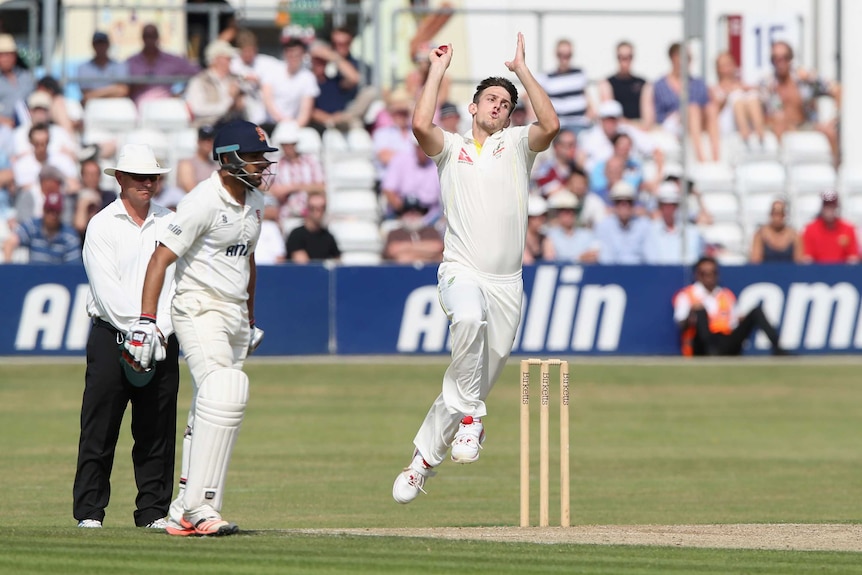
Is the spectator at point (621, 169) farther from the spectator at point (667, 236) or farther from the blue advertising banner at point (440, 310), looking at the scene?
the blue advertising banner at point (440, 310)

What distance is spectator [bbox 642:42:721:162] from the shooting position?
63.6 ft

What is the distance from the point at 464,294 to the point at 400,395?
310 inches

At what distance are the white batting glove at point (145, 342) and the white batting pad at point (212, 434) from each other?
0.92 feet

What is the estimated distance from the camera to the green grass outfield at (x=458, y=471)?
6.68m

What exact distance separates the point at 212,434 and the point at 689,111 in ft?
44.2

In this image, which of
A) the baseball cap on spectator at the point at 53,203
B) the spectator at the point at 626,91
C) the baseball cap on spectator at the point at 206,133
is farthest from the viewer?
the spectator at the point at 626,91

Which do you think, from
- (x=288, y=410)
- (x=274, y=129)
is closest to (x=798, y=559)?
(x=288, y=410)

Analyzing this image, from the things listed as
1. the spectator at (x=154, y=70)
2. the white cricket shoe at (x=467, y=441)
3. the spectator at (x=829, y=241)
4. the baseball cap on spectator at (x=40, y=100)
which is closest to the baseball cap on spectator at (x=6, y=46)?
the baseball cap on spectator at (x=40, y=100)

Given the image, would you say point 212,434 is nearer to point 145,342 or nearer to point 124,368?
point 145,342

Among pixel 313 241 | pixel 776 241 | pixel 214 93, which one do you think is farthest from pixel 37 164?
pixel 776 241

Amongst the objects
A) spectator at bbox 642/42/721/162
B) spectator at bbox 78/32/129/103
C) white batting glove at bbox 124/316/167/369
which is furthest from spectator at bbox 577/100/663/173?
white batting glove at bbox 124/316/167/369

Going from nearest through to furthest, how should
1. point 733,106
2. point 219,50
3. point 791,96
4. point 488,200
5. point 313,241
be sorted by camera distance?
point 488,200, point 313,241, point 219,50, point 733,106, point 791,96

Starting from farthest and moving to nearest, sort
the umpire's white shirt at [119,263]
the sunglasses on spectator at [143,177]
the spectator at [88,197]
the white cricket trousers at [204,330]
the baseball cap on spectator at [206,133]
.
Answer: the baseball cap on spectator at [206,133], the spectator at [88,197], the sunglasses on spectator at [143,177], the umpire's white shirt at [119,263], the white cricket trousers at [204,330]

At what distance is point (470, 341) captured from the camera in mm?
7703
